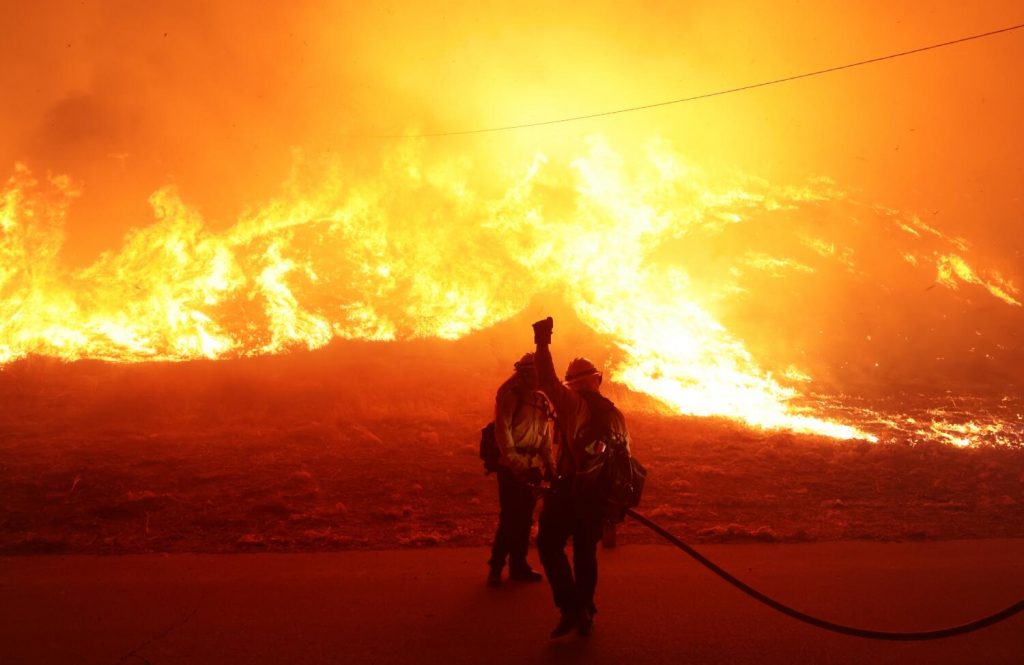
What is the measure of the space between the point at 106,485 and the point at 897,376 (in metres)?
18.4

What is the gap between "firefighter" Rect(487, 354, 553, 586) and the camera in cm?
499

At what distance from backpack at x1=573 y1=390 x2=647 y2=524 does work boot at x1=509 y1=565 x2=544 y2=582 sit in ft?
4.08

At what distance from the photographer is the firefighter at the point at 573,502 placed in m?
4.30

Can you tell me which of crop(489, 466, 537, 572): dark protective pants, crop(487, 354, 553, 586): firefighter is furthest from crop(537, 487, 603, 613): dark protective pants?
crop(489, 466, 537, 572): dark protective pants

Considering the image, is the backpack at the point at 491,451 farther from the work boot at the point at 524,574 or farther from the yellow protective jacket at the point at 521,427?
the work boot at the point at 524,574

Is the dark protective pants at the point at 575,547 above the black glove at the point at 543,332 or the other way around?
the other way around

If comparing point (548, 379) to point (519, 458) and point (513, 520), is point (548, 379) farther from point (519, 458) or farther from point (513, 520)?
point (513, 520)

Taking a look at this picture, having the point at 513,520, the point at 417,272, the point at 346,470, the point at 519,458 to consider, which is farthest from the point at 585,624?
the point at 417,272

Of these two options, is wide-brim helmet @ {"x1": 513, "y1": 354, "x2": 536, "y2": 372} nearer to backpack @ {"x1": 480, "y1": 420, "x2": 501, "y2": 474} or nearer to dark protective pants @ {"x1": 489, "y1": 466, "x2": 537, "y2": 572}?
backpack @ {"x1": 480, "y1": 420, "x2": 501, "y2": 474}

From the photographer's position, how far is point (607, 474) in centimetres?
428

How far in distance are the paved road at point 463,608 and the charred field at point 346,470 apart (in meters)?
0.58

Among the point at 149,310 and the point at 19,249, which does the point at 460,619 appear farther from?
the point at 19,249

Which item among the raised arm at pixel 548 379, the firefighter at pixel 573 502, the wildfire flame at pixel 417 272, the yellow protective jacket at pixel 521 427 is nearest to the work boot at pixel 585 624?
the firefighter at pixel 573 502

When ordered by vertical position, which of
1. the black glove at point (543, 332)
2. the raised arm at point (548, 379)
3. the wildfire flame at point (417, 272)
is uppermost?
the wildfire flame at point (417, 272)
